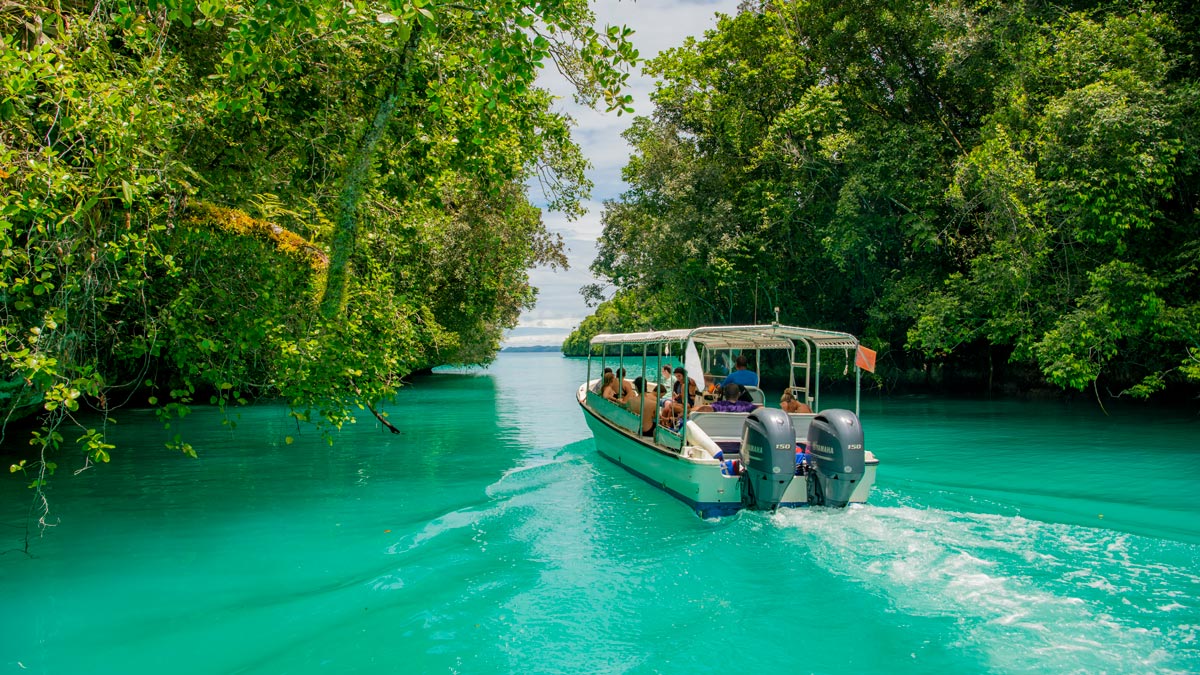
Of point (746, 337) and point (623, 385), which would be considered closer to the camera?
point (746, 337)

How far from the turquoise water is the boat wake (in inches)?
1.2

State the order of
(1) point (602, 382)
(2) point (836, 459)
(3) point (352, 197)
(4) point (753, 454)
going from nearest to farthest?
1. (2) point (836, 459)
2. (4) point (753, 454)
3. (3) point (352, 197)
4. (1) point (602, 382)

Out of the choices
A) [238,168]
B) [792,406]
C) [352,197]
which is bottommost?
[792,406]

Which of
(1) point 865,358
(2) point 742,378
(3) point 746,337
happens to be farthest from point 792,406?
(3) point 746,337

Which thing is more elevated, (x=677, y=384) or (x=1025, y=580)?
(x=677, y=384)

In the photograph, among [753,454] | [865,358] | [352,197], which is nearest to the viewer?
[753,454]

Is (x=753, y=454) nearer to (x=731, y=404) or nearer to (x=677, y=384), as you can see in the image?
(x=731, y=404)

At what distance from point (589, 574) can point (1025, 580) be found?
4.44 meters

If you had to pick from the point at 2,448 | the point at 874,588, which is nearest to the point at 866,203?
the point at 874,588

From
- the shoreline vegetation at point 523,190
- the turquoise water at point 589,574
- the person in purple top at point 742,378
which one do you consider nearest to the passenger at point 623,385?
the turquoise water at point 589,574

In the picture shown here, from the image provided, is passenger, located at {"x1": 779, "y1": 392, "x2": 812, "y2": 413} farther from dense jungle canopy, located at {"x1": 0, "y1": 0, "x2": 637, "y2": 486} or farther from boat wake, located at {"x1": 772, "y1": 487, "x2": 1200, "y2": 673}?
dense jungle canopy, located at {"x1": 0, "y1": 0, "x2": 637, "y2": 486}

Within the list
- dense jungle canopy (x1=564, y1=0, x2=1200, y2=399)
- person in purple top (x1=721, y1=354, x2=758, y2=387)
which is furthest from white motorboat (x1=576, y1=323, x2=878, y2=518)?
dense jungle canopy (x1=564, y1=0, x2=1200, y2=399)

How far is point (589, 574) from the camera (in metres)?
7.62

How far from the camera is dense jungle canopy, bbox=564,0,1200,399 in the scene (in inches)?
625
